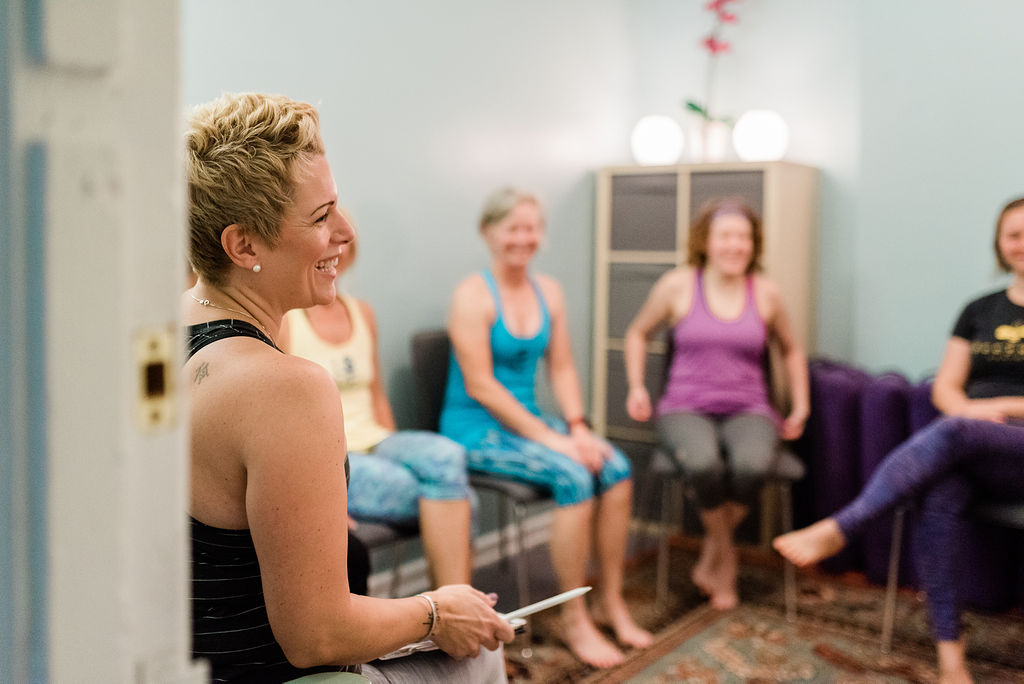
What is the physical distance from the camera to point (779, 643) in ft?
9.29

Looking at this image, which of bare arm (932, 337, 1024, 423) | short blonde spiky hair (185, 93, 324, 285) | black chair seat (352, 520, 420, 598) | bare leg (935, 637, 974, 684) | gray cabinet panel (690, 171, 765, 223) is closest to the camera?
short blonde spiky hair (185, 93, 324, 285)

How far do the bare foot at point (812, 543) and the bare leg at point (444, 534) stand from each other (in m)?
0.86

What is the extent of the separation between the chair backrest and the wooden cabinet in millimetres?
1017

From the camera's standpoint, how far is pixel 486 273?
307 cm

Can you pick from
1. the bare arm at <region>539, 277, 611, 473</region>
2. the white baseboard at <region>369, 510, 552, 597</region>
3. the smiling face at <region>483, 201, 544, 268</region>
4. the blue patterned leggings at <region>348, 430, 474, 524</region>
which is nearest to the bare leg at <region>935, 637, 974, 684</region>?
the bare arm at <region>539, 277, 611, 473</region>

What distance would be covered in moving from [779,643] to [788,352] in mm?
1061

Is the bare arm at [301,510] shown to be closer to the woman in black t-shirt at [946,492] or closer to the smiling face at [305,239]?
the smiling face at [305,239]

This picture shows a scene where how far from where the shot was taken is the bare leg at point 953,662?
2480 mm

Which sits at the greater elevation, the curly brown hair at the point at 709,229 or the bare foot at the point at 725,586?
the curly brown hair at the point at 709,229

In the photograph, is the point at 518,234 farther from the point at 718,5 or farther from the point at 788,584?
the point at 718,5

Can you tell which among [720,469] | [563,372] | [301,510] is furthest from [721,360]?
[301,510]

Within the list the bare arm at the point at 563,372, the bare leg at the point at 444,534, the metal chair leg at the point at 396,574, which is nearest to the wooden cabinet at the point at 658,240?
the bare arm at the point at 563,372

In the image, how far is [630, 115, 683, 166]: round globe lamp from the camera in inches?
161

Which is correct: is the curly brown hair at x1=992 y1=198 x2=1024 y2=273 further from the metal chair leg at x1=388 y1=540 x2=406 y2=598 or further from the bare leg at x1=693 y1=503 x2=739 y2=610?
the metal chair leg at x1=388 y1=540 x2=406 y2=598
